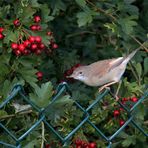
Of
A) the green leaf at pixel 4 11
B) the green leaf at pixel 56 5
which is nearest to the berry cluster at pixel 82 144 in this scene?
the green leaf at pixel 4 11

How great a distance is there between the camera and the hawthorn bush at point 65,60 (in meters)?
4.13

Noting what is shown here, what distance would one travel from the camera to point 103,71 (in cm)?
537

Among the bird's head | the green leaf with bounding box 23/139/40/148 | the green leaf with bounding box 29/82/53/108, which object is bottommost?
the bird's head

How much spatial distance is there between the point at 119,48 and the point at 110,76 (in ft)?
1.39

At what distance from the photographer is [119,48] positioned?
18.7 ft

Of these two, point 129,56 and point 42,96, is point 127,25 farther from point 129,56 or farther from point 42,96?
point 42,96

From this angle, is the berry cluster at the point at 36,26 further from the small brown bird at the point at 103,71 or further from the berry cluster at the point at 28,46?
the small brown bird at the point at 103,71

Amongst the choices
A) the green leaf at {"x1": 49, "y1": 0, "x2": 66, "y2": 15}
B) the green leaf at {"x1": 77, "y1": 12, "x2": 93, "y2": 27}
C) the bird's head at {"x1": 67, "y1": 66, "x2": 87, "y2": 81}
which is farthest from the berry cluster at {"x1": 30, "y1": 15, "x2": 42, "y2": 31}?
the bird's head at {"x1": 67, "y1": 66, "x2": 87, "y2": 81}

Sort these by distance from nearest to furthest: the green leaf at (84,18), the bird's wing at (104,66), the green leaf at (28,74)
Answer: the green leaf at (28,74) < the green leaf at (84,18) < the bird's wing at (104,66)

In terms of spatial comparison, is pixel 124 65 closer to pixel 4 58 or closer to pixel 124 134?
pixel 124 134

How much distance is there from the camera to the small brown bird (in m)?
5.25

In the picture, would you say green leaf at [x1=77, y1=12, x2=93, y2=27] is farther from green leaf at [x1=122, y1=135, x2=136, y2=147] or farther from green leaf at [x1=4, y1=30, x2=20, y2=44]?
green leaf at [x1=122, y1=135, x2=136, y2=147]

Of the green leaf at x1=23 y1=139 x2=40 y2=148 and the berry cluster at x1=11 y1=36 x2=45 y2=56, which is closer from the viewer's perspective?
the green leaf at x1=23 y1=139 x2=40 y2=148

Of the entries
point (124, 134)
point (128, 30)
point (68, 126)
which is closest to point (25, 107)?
point (68, 126)
